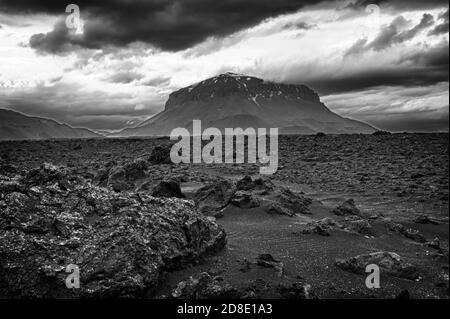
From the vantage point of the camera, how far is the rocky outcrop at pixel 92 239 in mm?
6312

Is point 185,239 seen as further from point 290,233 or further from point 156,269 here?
point 290,233

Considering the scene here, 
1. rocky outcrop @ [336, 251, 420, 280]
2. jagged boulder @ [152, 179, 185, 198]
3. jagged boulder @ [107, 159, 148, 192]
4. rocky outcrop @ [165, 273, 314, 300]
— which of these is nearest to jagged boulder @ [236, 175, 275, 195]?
jagged boulder @ [152, 179, 185, 198]

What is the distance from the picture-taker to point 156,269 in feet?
22.1

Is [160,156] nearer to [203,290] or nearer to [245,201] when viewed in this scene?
[245,201]

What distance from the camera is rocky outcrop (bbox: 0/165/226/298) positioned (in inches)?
249

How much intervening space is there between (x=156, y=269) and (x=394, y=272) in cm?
469

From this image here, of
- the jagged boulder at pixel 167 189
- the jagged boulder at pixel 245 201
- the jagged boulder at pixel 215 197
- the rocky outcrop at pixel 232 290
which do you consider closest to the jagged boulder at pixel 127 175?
the jagged boulder at pixel 167 189

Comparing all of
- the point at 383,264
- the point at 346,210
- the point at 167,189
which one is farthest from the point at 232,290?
the point at 346,210

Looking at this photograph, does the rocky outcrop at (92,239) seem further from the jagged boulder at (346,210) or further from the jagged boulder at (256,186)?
the jagged boulder at (256,186)

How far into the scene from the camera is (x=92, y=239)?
6984mm

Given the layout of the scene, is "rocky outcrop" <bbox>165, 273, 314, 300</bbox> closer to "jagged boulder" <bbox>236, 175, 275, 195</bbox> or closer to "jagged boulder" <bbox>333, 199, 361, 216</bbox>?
"jagged boulder" <bbox>333, 199, 361, 216</bbox>
